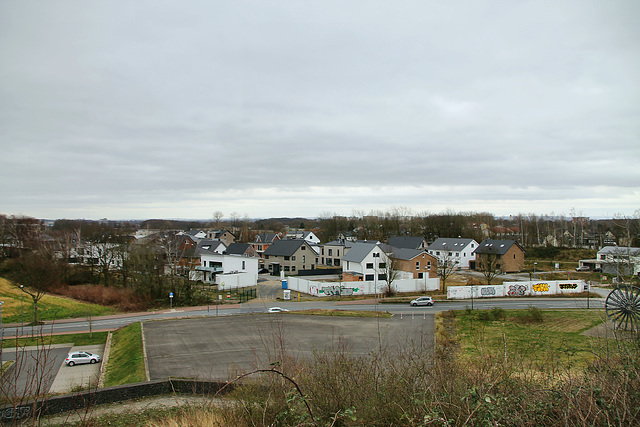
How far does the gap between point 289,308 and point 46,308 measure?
21428mm

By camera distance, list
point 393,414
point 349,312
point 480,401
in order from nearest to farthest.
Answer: point 480,401 < point 393,414 < point 349,312

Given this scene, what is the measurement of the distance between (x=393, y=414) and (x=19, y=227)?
8207 centimetres

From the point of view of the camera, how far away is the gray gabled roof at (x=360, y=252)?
49.2m

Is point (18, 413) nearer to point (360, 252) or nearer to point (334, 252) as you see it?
point (360, 252)

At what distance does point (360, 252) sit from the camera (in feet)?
166

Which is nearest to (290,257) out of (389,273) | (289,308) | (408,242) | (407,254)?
(407,254)

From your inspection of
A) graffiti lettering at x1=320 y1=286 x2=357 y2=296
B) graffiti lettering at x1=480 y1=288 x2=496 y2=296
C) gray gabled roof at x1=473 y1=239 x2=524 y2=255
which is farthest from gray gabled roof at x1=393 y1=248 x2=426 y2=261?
gray gabled roof at x1=473 y1=239 x2=524 y2=255

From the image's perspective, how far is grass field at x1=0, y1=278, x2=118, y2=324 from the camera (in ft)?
108

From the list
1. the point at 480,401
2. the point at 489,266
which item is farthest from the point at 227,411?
the point at 489,266

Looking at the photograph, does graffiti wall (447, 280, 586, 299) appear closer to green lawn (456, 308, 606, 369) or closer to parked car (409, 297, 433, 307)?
parked car (409, 297, 433, 307)

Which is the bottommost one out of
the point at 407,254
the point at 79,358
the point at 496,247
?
the point at 79,358

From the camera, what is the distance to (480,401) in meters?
4.92

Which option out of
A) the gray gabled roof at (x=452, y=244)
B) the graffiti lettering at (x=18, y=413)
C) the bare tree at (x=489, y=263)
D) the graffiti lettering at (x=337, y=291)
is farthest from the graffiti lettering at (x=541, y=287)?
the graffiti lettering at (x=18, y=413)

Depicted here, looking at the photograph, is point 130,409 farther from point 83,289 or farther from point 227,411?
point 83,289
